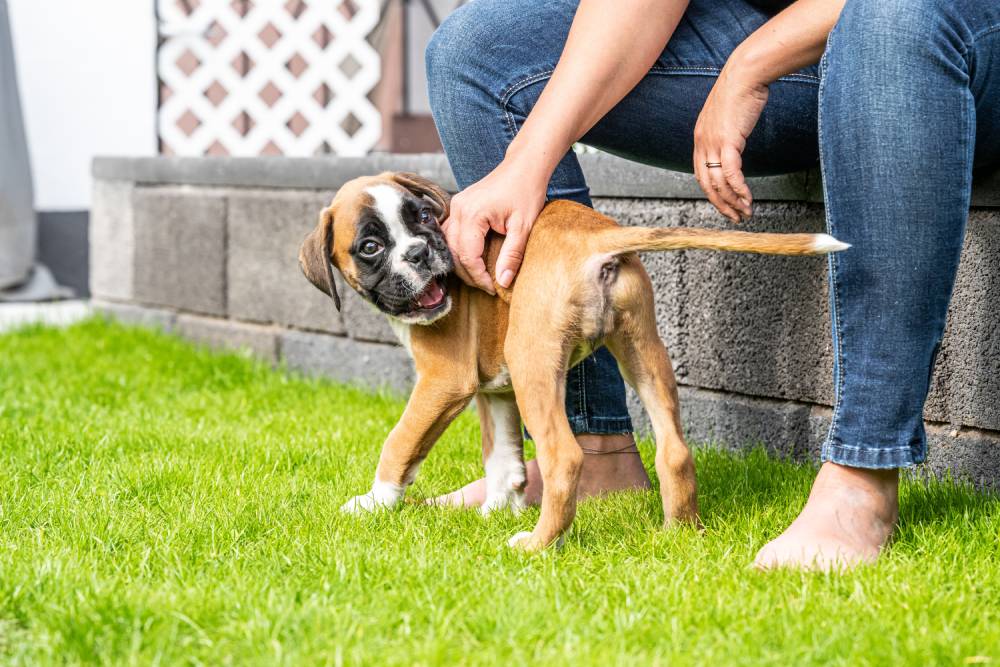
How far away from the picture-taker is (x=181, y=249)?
5168 millimetres

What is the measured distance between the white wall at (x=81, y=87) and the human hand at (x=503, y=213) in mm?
5309

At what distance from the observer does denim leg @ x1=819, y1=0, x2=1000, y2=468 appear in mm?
1938

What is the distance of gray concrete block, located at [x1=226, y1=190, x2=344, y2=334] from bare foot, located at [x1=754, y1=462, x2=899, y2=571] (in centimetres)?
260

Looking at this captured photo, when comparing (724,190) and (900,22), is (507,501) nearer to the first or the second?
(724,190)

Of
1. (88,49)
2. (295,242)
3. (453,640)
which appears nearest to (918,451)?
(453,640)

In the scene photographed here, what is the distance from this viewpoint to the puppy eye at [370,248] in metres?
2.42

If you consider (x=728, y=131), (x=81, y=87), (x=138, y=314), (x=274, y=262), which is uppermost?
(x=81, y=87)

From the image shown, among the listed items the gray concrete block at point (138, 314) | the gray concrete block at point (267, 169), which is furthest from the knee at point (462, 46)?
the gray concrete block at point (138, 314)

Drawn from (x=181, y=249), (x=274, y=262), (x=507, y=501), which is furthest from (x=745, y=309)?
(x=181, y=249)

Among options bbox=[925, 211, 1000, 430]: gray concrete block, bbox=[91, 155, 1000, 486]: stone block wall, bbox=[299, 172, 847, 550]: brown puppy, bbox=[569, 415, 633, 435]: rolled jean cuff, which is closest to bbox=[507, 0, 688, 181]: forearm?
bbox=[299, 172, 847, 550]: brown puppy

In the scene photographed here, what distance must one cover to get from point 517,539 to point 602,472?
0.47 m

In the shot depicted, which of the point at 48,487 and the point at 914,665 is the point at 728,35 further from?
the point at 48,487

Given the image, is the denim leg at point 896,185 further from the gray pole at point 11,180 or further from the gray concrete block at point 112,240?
the gray pole at point 11,180

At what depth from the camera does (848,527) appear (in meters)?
2.01
